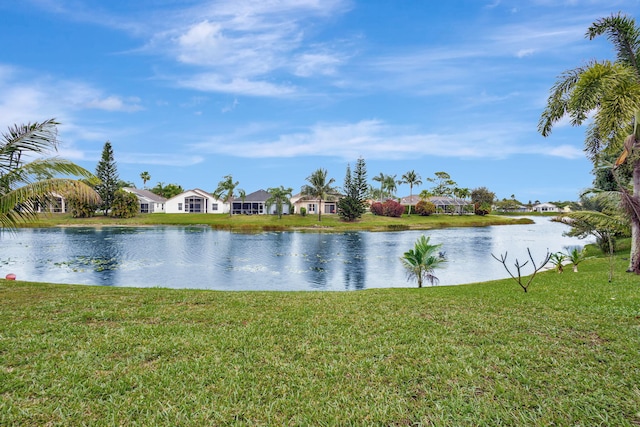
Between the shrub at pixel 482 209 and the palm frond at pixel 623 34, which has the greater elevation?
the palm frond at pixel 623 34

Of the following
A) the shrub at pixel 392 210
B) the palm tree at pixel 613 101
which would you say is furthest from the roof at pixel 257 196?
the palm tree at pixel 613 101

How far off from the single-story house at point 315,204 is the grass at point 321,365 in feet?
218

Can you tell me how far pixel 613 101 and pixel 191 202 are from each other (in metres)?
73.8

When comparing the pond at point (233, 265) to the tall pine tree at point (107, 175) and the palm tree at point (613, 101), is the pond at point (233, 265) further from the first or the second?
the tall pine tree at point (107, 175)

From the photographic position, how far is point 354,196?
70.2 meters

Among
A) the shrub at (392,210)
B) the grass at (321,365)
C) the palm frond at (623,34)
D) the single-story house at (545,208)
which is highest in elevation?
the palm frond at (623,34)

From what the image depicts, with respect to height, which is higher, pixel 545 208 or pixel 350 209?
pixel 545 208

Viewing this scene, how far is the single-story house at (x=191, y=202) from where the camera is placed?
→ 75750 mm

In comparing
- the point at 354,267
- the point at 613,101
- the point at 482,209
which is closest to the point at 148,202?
the point at 354,267

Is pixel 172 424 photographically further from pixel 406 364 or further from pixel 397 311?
pixel 397 311

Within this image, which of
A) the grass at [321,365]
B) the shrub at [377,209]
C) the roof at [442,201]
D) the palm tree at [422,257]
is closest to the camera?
the grass at [321,365]

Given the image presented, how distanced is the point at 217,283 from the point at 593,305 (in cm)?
1516

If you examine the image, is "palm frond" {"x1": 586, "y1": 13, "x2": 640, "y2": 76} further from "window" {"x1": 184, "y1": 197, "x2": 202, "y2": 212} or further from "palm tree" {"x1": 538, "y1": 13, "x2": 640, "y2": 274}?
"window" {"x1": 184, "y1": 197, "x2": 202, "y2": 212}

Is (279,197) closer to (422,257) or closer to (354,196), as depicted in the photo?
(354,196)
